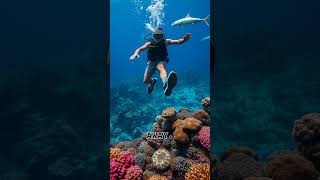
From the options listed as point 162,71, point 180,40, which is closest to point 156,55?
point 162,71

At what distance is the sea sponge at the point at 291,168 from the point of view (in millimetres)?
5934

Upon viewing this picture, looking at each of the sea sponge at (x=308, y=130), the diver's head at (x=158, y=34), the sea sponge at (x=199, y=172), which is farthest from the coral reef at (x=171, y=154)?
the sea sponge at (x=308, y=130)

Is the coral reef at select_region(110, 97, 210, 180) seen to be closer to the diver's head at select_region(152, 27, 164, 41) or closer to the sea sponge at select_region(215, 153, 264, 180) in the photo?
the sea sponge at select_region(215, 153, 264, 180)

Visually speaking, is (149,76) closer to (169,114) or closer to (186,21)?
(169,114)

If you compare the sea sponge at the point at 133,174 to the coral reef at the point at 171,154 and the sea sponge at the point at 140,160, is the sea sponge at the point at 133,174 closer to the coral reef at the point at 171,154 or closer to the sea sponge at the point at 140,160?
the coral reef at the point at 171,154

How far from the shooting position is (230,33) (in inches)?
942

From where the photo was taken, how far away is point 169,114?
7.08 m

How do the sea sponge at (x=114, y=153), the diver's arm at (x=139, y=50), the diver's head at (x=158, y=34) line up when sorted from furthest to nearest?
the diver's head at (x=158, y=34)
the sea sponge at (x=114, y=153)
the diver's arm at (x=139, y=50)

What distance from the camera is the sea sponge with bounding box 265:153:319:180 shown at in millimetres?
5934

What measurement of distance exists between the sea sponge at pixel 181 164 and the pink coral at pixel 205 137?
0.47 meters

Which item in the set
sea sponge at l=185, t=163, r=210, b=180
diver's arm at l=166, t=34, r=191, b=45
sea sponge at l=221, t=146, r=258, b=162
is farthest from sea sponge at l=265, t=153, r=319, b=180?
diver's arm at l=166, t=34, r=191, b=45
